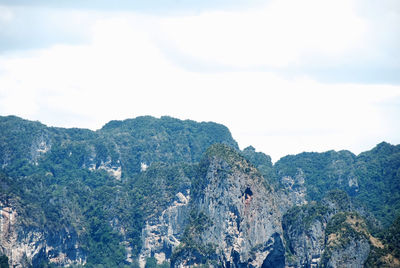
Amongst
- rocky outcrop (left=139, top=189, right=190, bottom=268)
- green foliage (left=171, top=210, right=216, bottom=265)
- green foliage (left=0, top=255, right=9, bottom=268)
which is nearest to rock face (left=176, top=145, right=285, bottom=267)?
green foliage (left=171, top=210, right=216, bottom=265)

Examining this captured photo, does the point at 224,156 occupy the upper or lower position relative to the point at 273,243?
upper

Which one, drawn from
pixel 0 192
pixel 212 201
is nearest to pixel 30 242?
pixel 0 192

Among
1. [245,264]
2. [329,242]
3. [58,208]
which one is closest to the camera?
[329,242]

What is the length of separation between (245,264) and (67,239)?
41205mm

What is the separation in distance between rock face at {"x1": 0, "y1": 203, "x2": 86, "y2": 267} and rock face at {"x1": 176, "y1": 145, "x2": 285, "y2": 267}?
29.3 m

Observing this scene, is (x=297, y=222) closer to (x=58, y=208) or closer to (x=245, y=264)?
(x=245, y=264)

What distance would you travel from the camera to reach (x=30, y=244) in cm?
16600

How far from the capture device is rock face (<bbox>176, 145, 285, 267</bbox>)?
161 metres

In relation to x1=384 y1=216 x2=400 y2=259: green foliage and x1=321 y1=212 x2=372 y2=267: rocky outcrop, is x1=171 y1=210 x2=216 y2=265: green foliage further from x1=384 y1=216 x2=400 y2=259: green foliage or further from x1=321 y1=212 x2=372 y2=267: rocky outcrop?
x1=384 y1=216 x2=400 y2=259: green foliage

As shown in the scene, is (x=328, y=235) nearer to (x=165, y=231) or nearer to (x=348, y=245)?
(x=348, y=245)

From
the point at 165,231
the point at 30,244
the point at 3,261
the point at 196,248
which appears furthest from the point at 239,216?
the point at 3,261

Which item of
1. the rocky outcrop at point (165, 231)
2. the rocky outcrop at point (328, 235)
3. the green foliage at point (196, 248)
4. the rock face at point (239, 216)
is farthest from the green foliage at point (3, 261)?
the rocky outcrop at point (328, 235)

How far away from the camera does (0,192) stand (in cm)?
16162

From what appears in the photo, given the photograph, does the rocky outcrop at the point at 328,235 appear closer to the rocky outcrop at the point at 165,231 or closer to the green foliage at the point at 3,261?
the rocky outcrop at the point at 165,231
